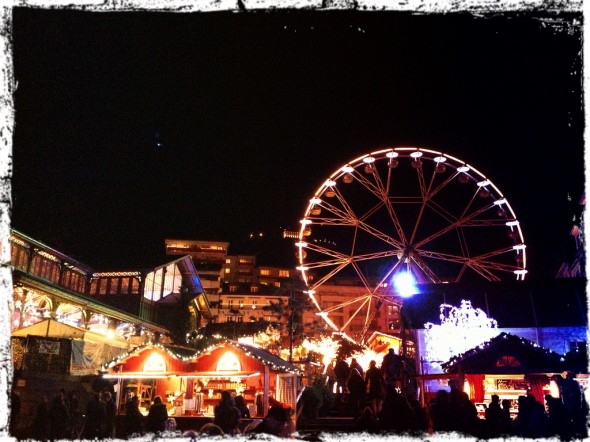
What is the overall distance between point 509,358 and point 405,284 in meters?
8.41

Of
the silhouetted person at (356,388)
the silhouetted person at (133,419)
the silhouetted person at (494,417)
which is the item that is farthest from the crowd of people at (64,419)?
the silhouetted person at (494,417)

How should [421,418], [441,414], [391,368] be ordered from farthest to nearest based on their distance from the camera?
[391,368] < [421,418] < [441,414]

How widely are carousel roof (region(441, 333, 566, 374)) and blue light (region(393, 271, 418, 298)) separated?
269 inches

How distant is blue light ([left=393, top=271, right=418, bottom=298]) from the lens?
959 inches

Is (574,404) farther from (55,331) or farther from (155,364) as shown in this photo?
(55,331)

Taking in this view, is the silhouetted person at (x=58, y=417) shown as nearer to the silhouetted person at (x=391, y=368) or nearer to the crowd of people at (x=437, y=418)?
the crowd of people at (x=437, y=418)

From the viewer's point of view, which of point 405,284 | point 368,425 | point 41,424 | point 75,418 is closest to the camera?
point 368,425

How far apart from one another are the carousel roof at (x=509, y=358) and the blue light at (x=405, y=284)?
6.83 metres

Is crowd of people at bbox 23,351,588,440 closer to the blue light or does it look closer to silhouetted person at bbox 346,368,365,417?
silhouetted person at bbox 346,368,365,417

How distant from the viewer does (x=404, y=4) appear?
13.3 ft

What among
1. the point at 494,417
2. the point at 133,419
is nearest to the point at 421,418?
the point at 494,417

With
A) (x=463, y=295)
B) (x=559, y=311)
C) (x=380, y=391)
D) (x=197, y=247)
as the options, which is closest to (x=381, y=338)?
(x=463, y=295)

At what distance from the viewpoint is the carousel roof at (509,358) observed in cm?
1606

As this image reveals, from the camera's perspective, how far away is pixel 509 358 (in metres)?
16.7
